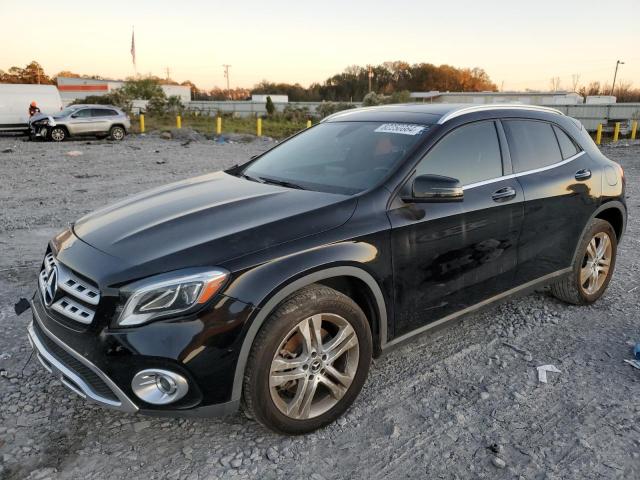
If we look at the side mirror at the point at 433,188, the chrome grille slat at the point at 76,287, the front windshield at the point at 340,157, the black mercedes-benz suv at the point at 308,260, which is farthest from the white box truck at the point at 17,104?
the side mirror at the point at 433,188

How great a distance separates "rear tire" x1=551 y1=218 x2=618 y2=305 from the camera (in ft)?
14.4

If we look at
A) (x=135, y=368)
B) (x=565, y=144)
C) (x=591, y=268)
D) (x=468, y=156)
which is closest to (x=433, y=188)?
(x=468, y=156)

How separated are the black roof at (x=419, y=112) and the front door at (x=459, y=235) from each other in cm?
14

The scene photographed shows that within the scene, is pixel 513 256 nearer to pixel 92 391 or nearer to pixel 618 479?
pixel 618 479

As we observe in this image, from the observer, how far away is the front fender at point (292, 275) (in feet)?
8.05

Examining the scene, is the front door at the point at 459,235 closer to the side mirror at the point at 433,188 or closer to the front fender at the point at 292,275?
the side mirror at the point at 433,188

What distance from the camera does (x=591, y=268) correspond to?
4.57 m

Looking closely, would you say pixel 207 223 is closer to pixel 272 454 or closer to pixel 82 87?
pixel 272 454

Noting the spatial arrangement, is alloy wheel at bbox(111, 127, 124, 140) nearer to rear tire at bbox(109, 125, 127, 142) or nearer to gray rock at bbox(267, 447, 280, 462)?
rear tire at bbox(109, 125, 127, 142)

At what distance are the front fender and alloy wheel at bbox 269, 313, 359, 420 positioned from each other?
19 centimetres

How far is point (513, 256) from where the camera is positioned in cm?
371

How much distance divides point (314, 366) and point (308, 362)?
5cm

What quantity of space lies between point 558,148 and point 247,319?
120 inches

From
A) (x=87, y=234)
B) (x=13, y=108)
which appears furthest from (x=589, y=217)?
(x=13, y=108)
